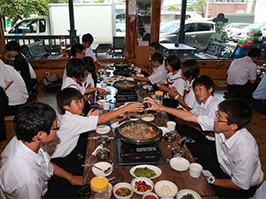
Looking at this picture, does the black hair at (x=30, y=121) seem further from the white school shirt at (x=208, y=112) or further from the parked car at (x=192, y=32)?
the parked car at (x=192, y=32)

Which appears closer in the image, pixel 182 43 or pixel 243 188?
pixel 243 188

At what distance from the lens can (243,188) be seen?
174cm

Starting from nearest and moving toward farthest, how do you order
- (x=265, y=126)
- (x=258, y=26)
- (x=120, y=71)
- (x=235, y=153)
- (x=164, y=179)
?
(x=164, y=179) < (x=235, y=153) < (x=265, y=126) < (x=120, y=71) < (x=258, y=26)

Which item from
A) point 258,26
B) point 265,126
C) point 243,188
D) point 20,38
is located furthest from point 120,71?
point 258,26

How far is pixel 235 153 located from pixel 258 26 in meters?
6.75

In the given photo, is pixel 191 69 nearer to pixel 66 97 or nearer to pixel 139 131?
pixel 139 131

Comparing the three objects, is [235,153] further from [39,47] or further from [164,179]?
[39,47]

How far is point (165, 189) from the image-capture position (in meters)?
1.58

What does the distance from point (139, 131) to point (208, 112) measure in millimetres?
944

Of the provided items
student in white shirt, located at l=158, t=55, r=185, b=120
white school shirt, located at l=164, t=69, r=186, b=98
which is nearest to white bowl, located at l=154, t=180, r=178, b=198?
student in white shirt, located at l=158, t=55, r=185, b=120

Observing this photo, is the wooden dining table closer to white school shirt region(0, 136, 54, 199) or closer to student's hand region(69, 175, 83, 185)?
student's hand region(69, 175, 83, 185)

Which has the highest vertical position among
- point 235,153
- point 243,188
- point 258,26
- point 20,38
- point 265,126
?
point 258,26

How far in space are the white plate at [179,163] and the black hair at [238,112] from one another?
50 cm

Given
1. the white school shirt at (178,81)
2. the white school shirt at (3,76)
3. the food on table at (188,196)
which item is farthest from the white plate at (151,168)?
the white school shirt at (3,76)
